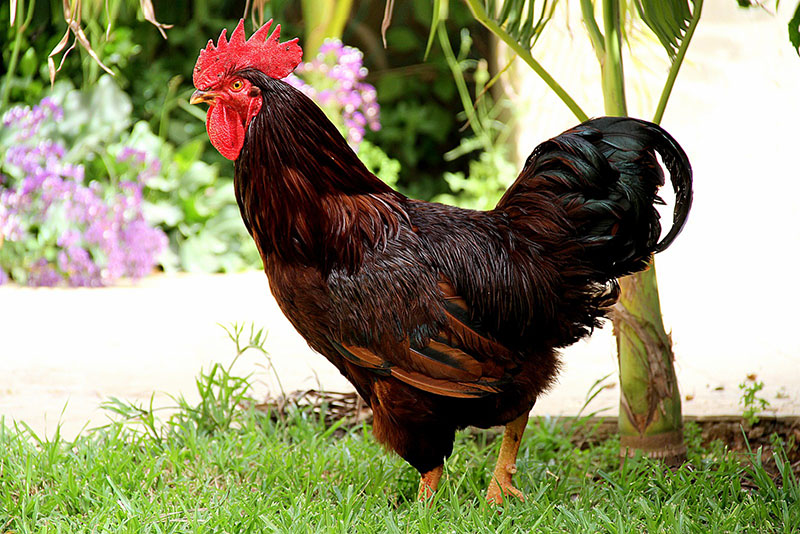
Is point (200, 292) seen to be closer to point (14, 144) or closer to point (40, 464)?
point (14, 144)

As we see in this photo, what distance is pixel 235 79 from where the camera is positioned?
2.54m

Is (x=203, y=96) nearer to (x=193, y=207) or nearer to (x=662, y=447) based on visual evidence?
(x=662, y=447)

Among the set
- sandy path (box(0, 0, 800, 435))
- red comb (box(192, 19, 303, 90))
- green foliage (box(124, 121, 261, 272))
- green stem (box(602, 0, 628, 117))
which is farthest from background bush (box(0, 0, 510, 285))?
red comb (box(192, 19, 303, 90))

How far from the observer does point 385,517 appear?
2555mm

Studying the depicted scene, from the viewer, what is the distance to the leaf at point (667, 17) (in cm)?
277

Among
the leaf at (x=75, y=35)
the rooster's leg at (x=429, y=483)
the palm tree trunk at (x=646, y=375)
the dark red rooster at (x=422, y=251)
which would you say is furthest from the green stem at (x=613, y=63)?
the leaf at (x=75, y=35)

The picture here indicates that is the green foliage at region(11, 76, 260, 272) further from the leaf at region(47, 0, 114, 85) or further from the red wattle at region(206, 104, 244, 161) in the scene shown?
the red wattle at region(206, 104, 244, 161)

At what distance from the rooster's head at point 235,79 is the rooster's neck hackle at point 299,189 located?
39 mm

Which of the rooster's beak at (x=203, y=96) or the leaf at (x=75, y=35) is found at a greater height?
the leaf at (x=75, y=35)

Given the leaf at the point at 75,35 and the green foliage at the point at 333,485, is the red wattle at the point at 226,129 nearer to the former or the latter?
the leaf at the point at 75,35

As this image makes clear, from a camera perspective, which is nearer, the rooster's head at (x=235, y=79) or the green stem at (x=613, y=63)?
the rooster's head at (x=235, y=79)

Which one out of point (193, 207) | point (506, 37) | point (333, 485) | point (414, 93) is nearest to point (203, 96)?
point (506, 37)

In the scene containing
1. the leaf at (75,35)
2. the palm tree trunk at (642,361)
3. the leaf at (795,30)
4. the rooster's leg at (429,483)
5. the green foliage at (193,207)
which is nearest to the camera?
the leaf at (795,30)

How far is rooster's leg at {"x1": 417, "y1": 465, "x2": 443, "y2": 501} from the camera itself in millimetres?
2760
